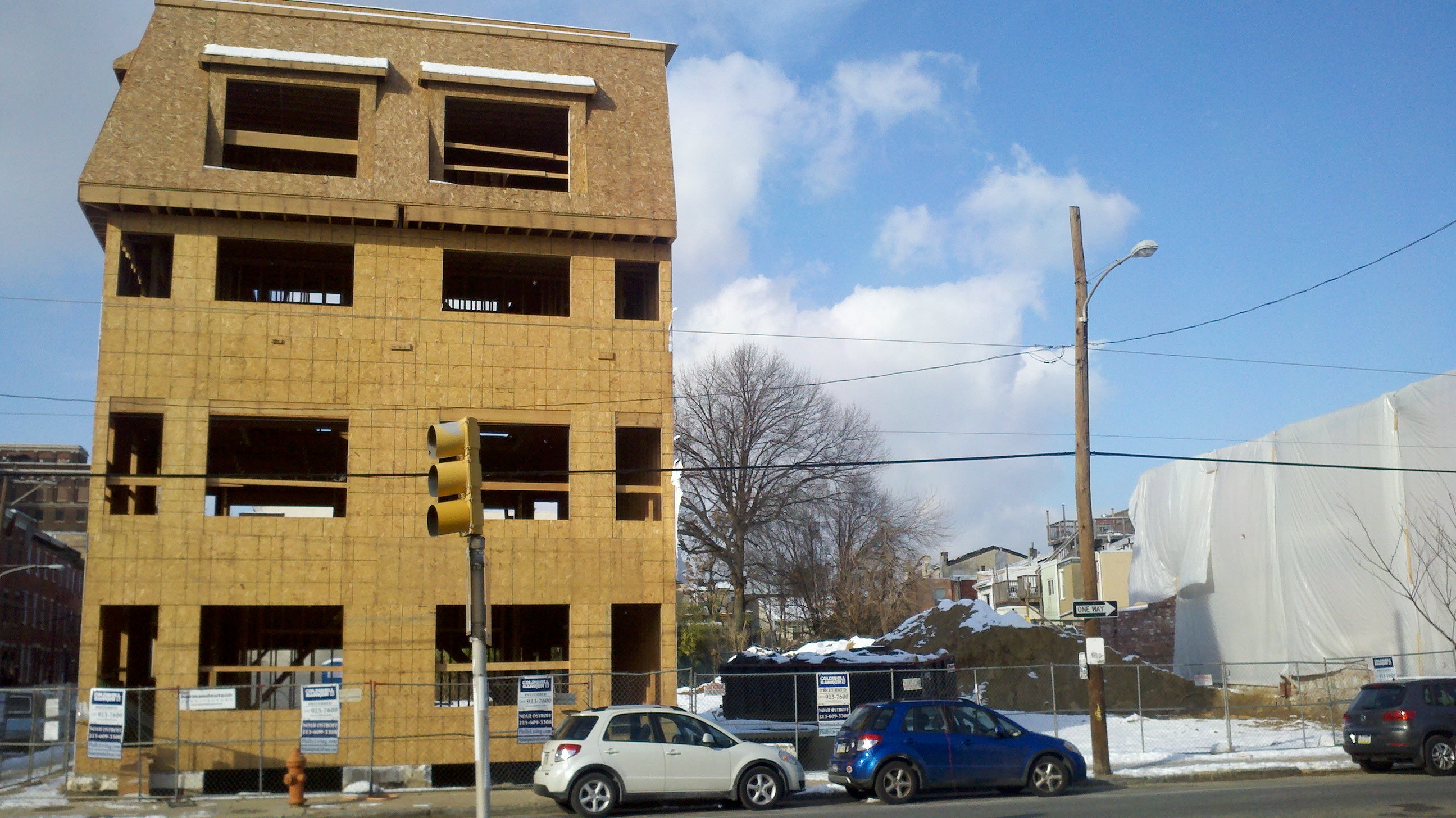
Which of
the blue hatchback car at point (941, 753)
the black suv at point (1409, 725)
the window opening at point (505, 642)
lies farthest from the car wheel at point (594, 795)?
the black suv at point (1409, 725)

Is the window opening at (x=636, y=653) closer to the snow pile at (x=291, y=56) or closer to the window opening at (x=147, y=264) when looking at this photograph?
the window opening at (x=147, y=264)

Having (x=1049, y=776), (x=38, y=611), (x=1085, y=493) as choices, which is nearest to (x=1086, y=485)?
(x=1085, y=493)

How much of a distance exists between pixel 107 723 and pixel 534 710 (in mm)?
6851

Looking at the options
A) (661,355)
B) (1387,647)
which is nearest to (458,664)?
(661,355)

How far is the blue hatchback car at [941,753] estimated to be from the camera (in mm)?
16859

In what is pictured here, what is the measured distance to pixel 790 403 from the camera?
50.7 m

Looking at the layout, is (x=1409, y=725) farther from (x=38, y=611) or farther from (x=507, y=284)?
(x=38, y=611)

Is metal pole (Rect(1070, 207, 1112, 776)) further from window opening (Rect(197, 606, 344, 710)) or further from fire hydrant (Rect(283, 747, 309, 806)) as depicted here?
window opening (Rect(197, 606, 344, 710))

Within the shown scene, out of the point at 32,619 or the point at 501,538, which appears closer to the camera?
the point at 501,538

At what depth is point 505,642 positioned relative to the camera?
1077 inches

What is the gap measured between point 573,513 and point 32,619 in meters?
67.3

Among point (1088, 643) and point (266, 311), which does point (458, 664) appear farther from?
point (1088, 643)

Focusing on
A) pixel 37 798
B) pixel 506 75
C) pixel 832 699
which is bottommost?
pixel 37 798

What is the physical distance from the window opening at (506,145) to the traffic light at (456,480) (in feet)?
48.8
